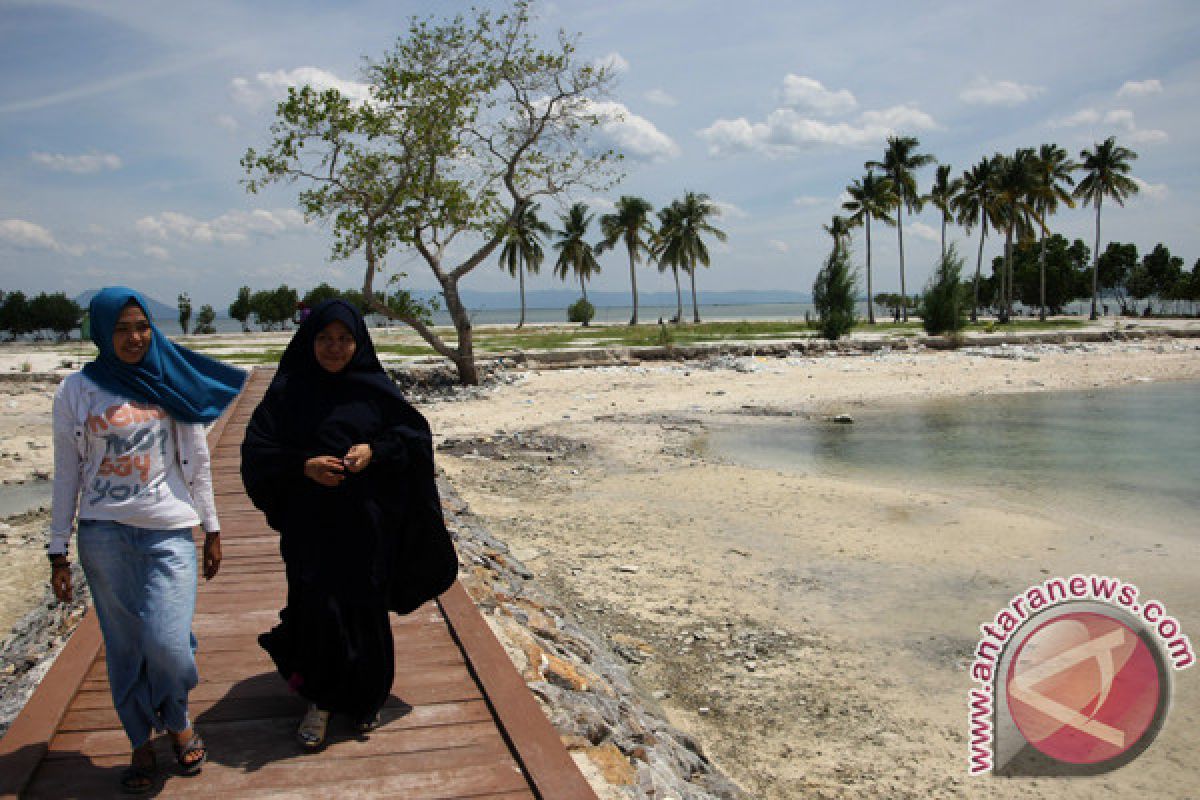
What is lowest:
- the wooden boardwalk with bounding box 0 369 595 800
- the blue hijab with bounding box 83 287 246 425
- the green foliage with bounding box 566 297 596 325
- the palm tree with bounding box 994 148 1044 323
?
the wooden boardwalk with bounding box 0 369 595 800

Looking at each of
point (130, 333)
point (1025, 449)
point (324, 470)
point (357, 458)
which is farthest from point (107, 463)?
point (1025, 449)

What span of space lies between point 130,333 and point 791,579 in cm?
613

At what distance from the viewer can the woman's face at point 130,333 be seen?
287 cm

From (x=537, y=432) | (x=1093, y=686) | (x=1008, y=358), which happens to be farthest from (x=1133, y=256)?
(x=1093, y=686)

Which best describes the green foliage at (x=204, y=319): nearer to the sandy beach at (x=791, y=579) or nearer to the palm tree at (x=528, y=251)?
the palm tree at (x=528, y=251)

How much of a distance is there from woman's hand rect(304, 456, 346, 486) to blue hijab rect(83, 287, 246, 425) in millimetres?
391

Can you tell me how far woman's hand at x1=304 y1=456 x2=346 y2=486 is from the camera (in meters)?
Answer: 3.07

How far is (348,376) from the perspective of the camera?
3223 mm

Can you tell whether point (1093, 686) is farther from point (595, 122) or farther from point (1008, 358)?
point (1008, 358)

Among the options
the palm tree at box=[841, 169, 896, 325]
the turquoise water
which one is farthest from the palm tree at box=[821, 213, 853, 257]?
the turquoise water

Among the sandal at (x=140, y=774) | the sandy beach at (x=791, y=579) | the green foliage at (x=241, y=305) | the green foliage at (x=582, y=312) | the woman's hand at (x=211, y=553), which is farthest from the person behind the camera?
the green foliage at (x=241, y=305)

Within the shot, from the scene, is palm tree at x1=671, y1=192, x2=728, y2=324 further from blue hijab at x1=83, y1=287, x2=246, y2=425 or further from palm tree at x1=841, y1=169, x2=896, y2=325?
blue hijab at x1=83, y1=287, x2=246, y2=425

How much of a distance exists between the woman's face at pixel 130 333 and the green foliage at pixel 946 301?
108 feet

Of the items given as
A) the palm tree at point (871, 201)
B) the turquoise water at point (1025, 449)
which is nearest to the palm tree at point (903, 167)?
the palm tree at point (871, 201)
